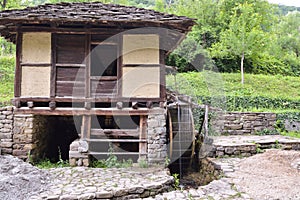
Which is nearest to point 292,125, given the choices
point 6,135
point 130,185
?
point 130,185

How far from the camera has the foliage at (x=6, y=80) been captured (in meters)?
11.9

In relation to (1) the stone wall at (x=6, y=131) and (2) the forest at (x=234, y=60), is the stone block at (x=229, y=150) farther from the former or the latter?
(1) the stone wall at (x=6, y=131)

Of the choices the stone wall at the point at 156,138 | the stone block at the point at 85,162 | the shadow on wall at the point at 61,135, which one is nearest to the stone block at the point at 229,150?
the stone wall at the point at 156,138

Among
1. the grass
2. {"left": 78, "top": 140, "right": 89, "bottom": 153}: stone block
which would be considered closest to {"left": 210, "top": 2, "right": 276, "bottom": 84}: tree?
the grass

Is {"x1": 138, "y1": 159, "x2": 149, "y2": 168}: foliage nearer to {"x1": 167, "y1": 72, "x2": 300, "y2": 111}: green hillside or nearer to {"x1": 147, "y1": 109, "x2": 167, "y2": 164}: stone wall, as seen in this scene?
{"x1": 147, "y1": 109, "x2": 167, "y2": 164}: stone wall

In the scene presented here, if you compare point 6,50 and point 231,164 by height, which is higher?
point 6,50

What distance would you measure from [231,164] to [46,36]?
5883mm

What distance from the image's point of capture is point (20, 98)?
700 centimetres

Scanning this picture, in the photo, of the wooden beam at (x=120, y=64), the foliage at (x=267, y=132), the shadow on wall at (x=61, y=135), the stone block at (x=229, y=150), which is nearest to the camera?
the wooden beam at (x=120, y=64)

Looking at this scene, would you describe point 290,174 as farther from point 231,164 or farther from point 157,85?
point 157,85

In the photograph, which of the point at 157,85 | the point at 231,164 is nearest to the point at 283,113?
the point at 231,164

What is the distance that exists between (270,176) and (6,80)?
45.0 ft

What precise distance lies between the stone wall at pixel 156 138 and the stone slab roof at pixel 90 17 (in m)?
2.31

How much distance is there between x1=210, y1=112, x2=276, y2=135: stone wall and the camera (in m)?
10.4
